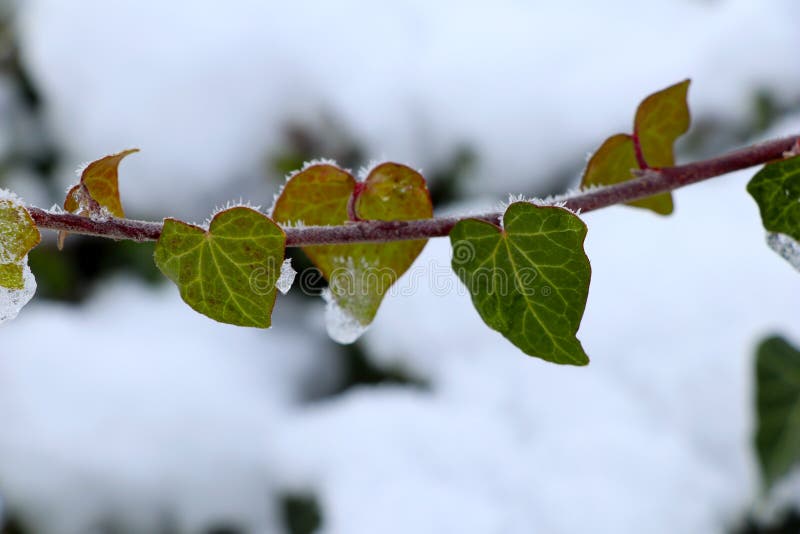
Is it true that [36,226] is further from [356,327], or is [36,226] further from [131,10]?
[131,10]

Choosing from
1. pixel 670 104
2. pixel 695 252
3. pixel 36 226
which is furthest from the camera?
pixel 695 252

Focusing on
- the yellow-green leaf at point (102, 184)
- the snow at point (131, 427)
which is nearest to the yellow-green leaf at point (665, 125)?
the yellow-green leaf at point (102, 184)

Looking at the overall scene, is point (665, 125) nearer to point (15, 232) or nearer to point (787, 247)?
point (787, 247)

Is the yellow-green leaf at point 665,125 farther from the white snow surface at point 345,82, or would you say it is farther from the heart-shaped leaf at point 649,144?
the white snow surface at point 345,82

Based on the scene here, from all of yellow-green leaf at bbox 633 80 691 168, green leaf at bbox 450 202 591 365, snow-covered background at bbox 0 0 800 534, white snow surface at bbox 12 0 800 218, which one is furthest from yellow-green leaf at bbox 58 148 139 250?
white snow surface at bbox 12 0 800 218

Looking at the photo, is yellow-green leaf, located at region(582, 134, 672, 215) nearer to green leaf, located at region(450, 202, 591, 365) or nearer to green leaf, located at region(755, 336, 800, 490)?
green leaf, located at region(450, 202, 591, 365)

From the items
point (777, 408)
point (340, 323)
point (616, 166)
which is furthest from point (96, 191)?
point (777, 408)

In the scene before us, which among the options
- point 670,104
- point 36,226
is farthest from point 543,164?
point 36,226
